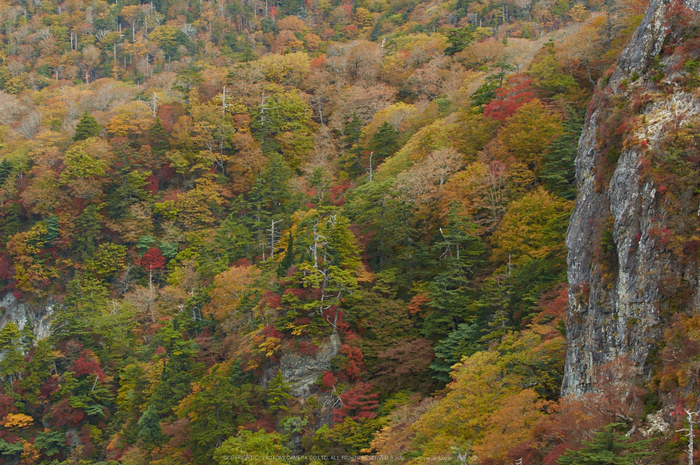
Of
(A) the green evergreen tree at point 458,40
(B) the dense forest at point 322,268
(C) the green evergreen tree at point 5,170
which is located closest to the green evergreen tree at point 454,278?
(B) the dense forest at point 322,268

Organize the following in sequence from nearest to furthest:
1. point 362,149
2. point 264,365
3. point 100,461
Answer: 1. point 264,365
2. point 100,461
3. point 362,149

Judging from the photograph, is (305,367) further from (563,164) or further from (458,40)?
(458,40)

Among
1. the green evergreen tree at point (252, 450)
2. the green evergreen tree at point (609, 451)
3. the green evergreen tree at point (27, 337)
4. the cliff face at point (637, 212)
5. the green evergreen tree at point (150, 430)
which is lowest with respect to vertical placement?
the green evergreen tree at point (27, 337)

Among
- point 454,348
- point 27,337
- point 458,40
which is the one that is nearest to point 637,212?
point 454,348

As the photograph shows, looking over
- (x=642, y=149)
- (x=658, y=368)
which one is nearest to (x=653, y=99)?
(x=642, y=149)

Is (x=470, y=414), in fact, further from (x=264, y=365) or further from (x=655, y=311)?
(x=264, y=365)

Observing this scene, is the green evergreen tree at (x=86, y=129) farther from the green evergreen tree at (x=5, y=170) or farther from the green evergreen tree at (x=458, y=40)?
the green evergreen tree at (x=458, y=40)
